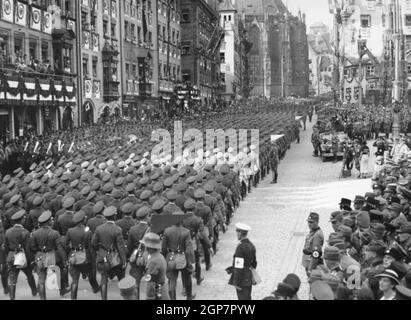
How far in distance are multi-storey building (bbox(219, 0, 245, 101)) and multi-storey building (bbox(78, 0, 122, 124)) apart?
42.2 m

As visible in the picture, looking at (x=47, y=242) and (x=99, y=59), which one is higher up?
(x=99, y=59)

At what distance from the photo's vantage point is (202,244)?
38.0ft

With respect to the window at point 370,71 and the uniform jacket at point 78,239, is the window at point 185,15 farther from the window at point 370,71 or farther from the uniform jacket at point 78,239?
the uniform jacket at point 78,239

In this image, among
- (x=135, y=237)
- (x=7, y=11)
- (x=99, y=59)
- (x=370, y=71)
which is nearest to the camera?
(x=135, y=237)

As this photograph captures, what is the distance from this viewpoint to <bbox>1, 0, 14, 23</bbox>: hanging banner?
26734 millimetres

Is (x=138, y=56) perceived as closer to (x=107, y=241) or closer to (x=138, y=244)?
(x=138, y=244)

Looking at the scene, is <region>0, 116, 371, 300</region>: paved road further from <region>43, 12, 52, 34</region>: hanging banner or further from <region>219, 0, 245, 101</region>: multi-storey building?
<region>219, 0, 245, 101</region>: multi-storey building

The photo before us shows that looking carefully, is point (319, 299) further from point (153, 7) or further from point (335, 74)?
point (335, 74)

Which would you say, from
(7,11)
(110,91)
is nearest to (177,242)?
(7,11)

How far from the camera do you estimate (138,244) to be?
1046 cm

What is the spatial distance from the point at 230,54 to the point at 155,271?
80.2 meters

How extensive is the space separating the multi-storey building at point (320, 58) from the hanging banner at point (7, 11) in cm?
9229

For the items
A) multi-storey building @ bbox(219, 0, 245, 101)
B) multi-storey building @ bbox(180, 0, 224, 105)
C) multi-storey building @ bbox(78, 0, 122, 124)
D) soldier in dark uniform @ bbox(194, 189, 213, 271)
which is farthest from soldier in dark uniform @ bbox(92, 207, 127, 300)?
multi-storey building @ bbox(219, 0, 245, 101)

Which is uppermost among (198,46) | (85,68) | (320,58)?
(320,58)
